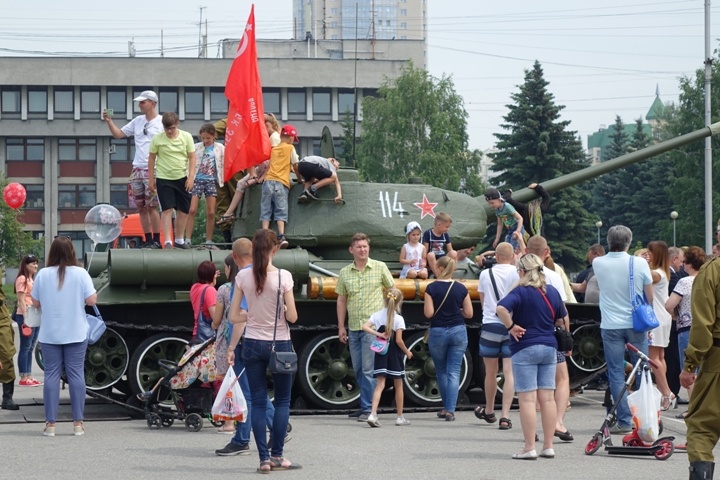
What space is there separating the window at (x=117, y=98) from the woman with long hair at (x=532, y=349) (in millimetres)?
55303

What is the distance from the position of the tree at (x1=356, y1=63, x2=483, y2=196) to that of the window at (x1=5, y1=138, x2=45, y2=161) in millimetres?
20331

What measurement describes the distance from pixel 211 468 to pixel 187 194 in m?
5.34

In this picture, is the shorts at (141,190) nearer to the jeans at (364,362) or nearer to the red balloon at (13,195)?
the jeans at (364,362)

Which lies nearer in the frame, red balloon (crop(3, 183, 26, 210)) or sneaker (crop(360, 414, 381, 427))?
sneaker (crop(360, 414, 381, 427))

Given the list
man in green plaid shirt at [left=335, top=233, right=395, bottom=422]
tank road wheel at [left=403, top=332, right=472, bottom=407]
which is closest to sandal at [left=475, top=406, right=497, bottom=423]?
man in green plaid shirt at [left=335, top=233, right=395, bottom=422]

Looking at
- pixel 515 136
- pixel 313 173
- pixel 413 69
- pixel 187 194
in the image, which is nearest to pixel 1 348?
pixel 187 194

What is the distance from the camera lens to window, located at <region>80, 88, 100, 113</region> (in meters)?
62.0

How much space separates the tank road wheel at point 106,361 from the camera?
12.4 meters

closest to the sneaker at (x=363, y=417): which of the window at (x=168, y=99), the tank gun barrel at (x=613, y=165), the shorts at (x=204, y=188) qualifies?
the shorts at (x=204, y=188)

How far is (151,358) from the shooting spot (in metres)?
12.6

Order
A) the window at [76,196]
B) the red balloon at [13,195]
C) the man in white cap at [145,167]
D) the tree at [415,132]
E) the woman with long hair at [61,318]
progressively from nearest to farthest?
the woman with long hair at [61,318] → the man in white cap at [145,167] → the red balloon at [13,195] → the tree at [415,132] → the window at [76,196]

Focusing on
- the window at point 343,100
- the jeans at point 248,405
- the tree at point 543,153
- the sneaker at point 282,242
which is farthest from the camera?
the window at point 343,100

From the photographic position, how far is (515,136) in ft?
157

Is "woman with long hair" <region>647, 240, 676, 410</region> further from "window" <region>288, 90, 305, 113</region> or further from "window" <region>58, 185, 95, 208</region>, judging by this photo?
"window" <region>58, 185, 95, 208</region>
